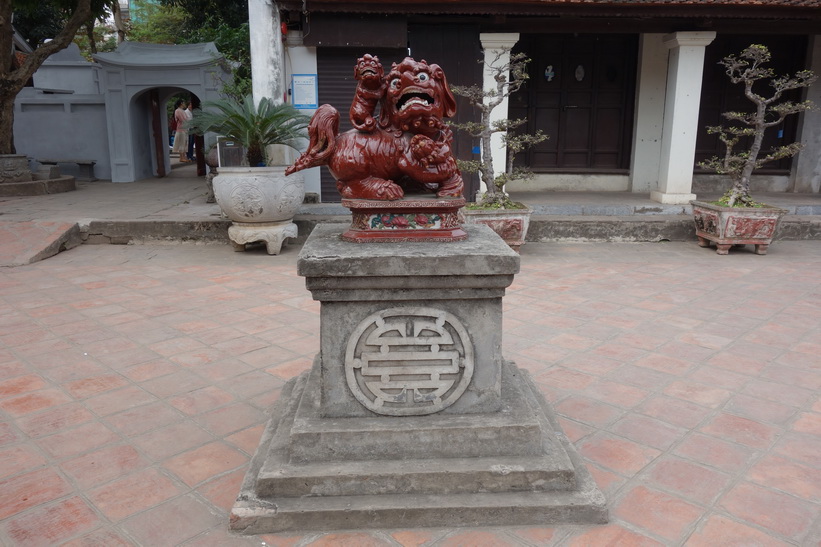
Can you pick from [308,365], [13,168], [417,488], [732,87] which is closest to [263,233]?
[308,365]

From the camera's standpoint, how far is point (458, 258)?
232cm

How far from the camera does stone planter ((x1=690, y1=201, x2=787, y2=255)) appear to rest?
6797mm

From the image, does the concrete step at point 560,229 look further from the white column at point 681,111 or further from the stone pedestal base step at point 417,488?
the stone pedestal base step at point 417,488

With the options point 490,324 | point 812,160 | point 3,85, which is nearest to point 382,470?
point 490,324

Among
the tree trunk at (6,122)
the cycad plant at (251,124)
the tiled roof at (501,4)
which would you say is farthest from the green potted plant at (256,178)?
the tree trunk at (6,122)

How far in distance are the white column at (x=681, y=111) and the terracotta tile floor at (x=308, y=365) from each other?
8.31 feet

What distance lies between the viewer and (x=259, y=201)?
6465mm

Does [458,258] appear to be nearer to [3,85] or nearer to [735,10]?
[735,10]

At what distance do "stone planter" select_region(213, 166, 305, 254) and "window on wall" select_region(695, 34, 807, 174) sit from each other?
696 cm

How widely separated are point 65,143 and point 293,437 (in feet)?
44.1

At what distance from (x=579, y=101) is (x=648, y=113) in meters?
1.09

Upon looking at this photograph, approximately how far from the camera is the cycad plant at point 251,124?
21.4 feet

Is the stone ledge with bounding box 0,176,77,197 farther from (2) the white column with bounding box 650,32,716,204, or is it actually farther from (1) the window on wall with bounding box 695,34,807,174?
(1) the window on wall with bounding box 695,34,807,174

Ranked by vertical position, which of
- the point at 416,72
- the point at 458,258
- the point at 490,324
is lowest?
the point at 490,324
